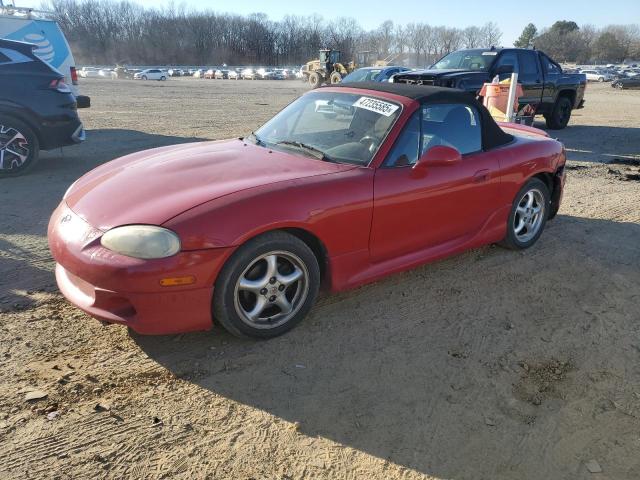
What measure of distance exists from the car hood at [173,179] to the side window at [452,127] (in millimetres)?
813

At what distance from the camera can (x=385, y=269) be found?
353cm

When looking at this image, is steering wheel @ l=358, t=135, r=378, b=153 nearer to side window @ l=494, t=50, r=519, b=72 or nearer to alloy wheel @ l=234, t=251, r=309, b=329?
alloy wheel @ l=234, t=251, r=309, b=329

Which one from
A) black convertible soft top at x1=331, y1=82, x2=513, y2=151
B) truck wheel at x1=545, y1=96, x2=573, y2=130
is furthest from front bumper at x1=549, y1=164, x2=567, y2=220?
truck wheel at x1=545, y1=96, x2=573, y2=130

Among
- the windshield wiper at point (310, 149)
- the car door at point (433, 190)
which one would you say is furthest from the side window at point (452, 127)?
the windshield wiper at point (310, 149)

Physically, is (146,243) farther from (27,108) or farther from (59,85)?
(59,85)

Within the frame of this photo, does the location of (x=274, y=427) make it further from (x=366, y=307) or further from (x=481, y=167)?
(x=481, y=167)

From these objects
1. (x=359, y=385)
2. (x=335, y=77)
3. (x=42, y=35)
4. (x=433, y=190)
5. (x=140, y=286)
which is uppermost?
(x=42, y=35)

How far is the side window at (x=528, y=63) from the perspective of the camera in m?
11.6

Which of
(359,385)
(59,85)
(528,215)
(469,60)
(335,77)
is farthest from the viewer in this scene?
(335,77)

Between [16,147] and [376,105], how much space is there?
5555mm

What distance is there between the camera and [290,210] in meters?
2.94

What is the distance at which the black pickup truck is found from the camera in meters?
10.0

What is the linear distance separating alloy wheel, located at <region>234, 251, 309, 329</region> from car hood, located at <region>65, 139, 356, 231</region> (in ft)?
1.59

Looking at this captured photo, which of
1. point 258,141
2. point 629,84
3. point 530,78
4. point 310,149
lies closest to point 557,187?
point 310,149
